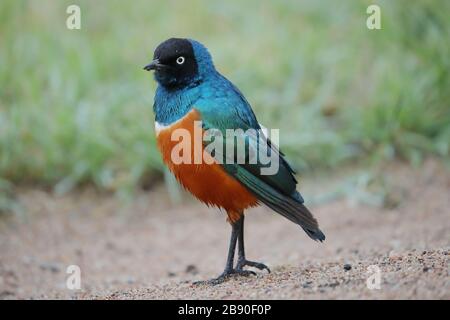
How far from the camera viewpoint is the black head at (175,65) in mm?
5121

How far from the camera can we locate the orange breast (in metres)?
4.86

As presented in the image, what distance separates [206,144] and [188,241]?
2741 millimetres

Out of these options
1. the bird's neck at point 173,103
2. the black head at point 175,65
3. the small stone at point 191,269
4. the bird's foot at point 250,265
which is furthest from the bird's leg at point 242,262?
the small stone at point 191,269

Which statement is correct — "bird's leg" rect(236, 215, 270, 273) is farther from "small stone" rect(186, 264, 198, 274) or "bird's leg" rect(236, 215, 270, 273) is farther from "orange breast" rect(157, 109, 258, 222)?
"small stone" rect(186, 264, 198, 274)

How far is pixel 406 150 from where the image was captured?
823cm

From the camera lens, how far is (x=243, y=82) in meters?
8.72

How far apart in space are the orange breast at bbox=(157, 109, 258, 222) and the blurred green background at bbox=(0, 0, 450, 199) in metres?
3.13

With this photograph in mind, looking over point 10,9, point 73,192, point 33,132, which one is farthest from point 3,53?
point 73,192

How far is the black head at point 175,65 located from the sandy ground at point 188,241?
4.28 feet

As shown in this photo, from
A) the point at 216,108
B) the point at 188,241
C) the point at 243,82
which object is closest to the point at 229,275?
the point at 216,108

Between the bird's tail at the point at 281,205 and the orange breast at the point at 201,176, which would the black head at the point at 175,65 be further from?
the bird's tail at the point at 281,205

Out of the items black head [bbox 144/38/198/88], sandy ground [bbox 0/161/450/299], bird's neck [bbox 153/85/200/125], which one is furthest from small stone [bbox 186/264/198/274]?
black head [bbox 144/38/198/88]

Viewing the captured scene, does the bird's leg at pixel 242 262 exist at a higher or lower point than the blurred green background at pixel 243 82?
lower
